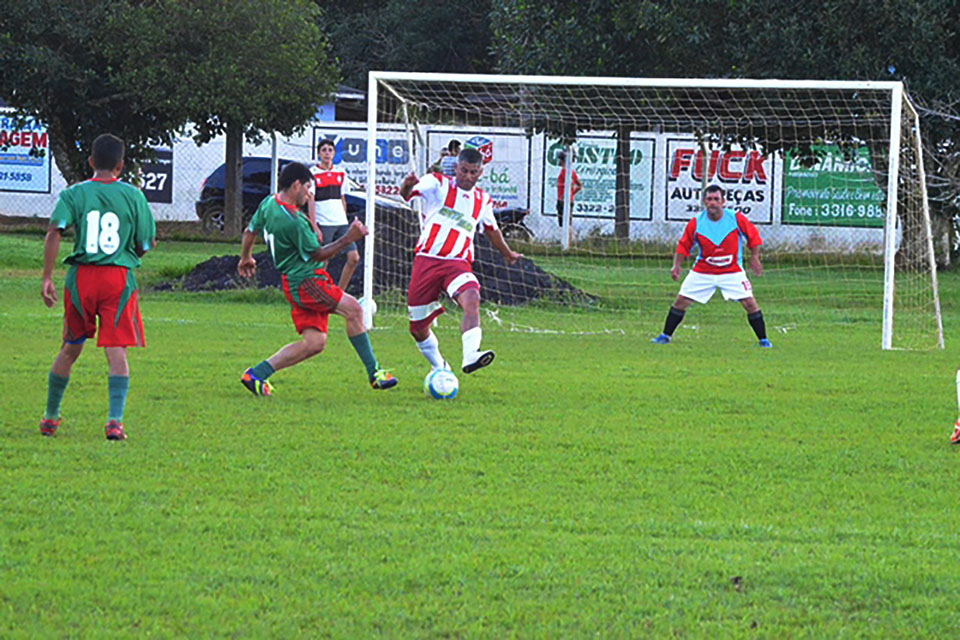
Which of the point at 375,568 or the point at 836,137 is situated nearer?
the point at 375,568

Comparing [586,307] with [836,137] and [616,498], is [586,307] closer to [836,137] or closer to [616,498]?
[836,137]

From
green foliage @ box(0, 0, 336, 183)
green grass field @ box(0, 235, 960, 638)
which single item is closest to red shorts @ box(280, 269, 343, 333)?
green grass field @ box(0, 235, 960, 638)

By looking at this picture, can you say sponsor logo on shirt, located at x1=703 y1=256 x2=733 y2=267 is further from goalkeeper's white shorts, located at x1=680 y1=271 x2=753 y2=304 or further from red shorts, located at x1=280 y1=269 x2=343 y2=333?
red shorts, located at x1=280 y1=269 x2=343 y2=333

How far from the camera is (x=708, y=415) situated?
9484mm

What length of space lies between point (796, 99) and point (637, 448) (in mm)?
13013

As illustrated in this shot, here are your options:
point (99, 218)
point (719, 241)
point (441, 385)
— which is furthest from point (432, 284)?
point (719, 241)

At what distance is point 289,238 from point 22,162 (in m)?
A: 24.5

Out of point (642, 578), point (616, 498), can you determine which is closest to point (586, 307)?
point (616, 498)

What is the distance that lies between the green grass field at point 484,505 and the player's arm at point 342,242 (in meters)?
0.96

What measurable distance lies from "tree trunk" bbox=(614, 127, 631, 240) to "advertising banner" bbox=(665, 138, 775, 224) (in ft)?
3.24

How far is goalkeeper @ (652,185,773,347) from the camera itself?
1501 cm

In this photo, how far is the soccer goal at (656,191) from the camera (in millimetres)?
16828

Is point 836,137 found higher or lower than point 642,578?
higher

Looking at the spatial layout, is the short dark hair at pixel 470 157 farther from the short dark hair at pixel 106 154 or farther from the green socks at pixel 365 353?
the short dark hair at pixel 106 154
